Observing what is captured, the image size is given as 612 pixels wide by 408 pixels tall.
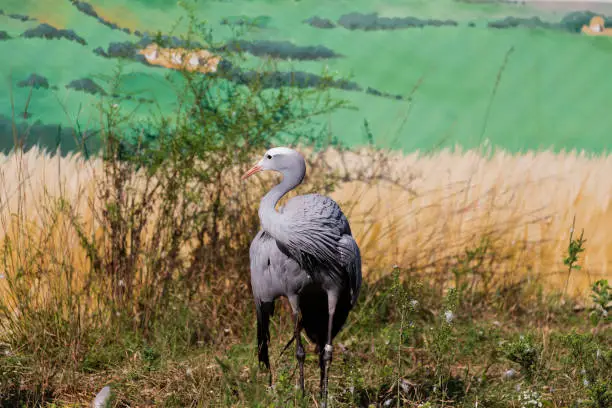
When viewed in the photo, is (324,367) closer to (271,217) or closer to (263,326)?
(263,326)

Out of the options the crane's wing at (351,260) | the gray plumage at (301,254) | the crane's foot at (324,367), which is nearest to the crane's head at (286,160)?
the gray plumage at (301,254)

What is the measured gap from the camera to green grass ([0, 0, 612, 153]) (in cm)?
547

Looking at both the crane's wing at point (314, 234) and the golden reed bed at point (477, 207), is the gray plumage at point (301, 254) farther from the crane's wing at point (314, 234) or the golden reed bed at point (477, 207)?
the golden reed bed at point (477, 207)

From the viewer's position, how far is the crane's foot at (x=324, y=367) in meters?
3.34

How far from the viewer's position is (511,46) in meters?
6.11

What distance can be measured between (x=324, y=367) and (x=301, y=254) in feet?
2.15

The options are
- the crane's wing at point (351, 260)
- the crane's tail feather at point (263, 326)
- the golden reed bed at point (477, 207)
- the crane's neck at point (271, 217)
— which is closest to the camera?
the crane's neck at point (271, 217)

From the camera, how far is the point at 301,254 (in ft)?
10.5

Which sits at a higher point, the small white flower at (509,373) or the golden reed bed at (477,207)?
the golden reed bed at (477,207)

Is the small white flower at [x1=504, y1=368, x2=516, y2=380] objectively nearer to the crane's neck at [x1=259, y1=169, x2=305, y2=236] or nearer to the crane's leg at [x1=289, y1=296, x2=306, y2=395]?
Result: the crane's leg at [x1=289, y1=296, x2=306, y2=395]

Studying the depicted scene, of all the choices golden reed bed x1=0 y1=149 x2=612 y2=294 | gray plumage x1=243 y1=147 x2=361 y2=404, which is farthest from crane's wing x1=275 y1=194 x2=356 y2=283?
golden reed bed x1=0 y1=149 x2=612 y2=294

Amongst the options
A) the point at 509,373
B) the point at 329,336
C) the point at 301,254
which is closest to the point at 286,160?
the point at 301,254

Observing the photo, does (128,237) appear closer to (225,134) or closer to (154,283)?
(154,283)

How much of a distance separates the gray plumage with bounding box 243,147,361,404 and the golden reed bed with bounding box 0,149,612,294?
1.49 metres
